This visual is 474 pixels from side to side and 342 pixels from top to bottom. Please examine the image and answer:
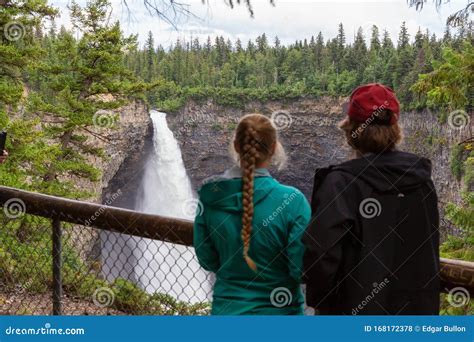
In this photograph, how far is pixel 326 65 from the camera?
238ft

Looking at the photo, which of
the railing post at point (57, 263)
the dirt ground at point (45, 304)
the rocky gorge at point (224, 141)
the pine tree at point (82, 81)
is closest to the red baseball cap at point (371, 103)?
the railing post at point (57, 263)

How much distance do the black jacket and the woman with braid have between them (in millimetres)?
116

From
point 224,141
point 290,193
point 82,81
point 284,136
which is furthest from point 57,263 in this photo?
point 224,141

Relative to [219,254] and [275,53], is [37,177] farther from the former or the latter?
[275,53]

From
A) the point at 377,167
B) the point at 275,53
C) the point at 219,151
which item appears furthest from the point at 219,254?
the point at 275,53

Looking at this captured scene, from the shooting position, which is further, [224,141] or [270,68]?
[270,68]

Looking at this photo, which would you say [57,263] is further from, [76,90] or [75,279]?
[76,90]

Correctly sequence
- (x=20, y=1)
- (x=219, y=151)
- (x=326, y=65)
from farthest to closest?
(x=326, y=65) < (x=219, y=151) < (x=20, y=1)

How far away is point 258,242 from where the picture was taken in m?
1.92

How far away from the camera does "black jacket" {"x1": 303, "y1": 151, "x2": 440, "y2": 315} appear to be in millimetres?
1791

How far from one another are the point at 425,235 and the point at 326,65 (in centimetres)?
7312

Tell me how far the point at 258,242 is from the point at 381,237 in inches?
16.4

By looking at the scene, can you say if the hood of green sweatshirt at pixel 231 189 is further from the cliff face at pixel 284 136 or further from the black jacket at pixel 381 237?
the cliff face at pixel 284 136

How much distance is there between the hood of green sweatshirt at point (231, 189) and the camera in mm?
1930
